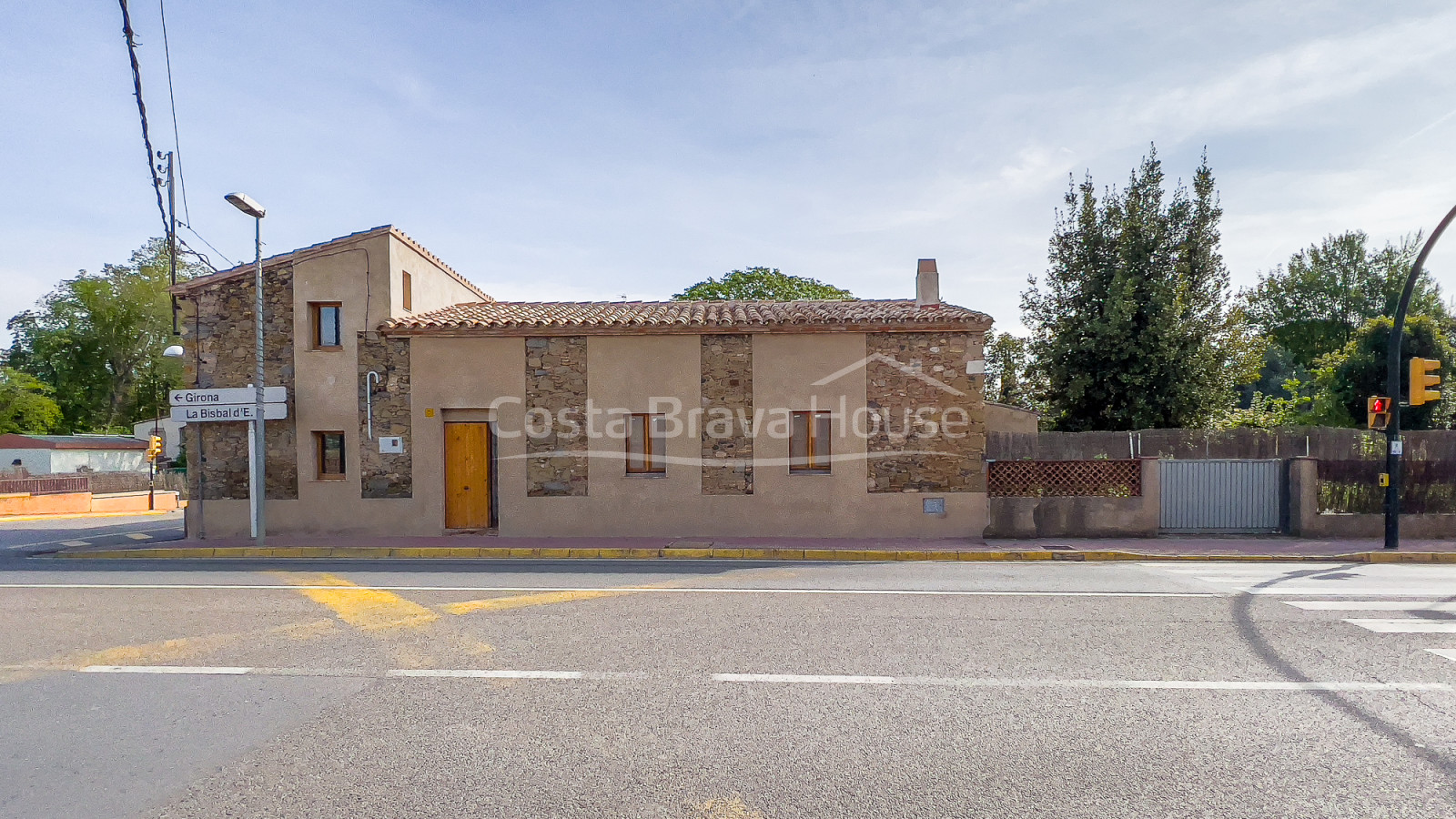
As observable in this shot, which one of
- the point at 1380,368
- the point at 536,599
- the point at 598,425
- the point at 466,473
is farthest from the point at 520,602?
the point at 1380,368

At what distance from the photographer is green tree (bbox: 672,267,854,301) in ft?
122

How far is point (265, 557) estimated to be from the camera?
12.4 metres

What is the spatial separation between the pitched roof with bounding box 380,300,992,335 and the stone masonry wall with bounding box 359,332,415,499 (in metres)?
0.48

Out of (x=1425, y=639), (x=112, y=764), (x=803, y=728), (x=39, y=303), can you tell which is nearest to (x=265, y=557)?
(x=112, y=764)

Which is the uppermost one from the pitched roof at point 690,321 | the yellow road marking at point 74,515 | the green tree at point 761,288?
the green tree at point 761,288

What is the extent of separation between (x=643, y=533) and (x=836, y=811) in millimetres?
11004

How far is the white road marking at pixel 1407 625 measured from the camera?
6641 mm

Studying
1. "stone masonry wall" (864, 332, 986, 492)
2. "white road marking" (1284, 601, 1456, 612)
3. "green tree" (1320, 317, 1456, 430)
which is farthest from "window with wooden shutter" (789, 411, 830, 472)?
"green tree" (1320, 317, 1456, 430)

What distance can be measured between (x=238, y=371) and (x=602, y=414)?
6.92m

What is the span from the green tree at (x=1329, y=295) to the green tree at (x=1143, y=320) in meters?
23.7

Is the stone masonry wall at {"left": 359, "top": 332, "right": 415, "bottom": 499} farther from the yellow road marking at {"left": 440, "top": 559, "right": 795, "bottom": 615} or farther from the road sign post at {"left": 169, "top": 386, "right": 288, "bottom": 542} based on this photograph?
the yellow road marking at {"left": 440, "top": 559, "right": 795, "bottom": 615}

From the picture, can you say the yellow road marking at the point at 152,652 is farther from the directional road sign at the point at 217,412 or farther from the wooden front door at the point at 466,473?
the directional road sign at the point at 217,412

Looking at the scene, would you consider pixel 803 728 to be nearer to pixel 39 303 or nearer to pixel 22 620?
pixel 22 620

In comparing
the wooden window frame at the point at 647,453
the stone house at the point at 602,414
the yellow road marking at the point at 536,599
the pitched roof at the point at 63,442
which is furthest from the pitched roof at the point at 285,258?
the pitched roof at the point at 63,442
